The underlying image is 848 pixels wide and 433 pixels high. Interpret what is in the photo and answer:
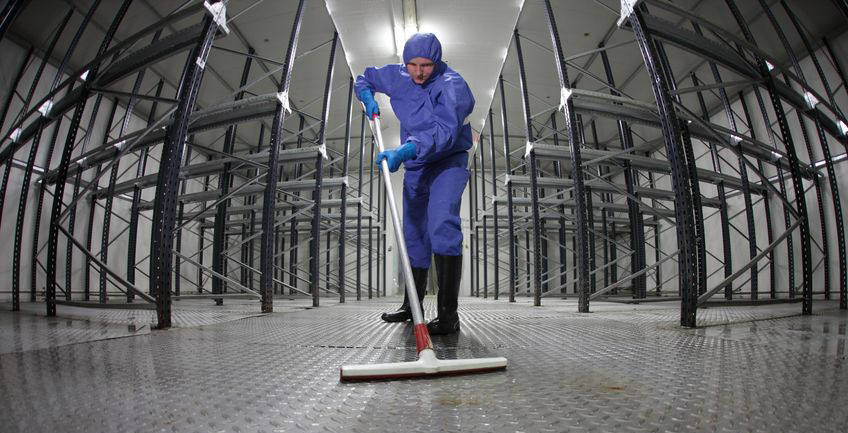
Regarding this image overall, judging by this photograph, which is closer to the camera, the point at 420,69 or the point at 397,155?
the point at 397,155

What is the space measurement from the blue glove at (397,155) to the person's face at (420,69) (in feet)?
1.93

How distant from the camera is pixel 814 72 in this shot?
6613 mm

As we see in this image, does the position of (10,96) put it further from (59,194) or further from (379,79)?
(379,79)

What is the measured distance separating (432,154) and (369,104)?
2.54 feet

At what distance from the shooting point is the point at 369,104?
2.47 m

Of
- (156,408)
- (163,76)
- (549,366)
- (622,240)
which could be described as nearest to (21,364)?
(156,408)

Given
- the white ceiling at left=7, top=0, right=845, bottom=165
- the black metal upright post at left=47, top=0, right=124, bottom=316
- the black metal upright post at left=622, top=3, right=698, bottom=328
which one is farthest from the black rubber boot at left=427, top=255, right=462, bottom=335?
the white ceiling at left=7, top=0, right=845, bottom=165

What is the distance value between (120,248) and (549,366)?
1051 cm

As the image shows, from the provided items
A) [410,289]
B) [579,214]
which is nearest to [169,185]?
[410,289]

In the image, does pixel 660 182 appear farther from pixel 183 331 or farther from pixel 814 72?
pixel 183 331

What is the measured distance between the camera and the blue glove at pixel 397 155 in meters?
1.84

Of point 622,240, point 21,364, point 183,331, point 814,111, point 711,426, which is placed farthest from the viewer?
point 622,240

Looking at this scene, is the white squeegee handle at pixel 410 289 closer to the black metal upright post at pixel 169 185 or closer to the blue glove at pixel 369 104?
the blue glove at pixel 369 104

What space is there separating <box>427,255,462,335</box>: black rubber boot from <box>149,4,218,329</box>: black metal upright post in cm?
167
